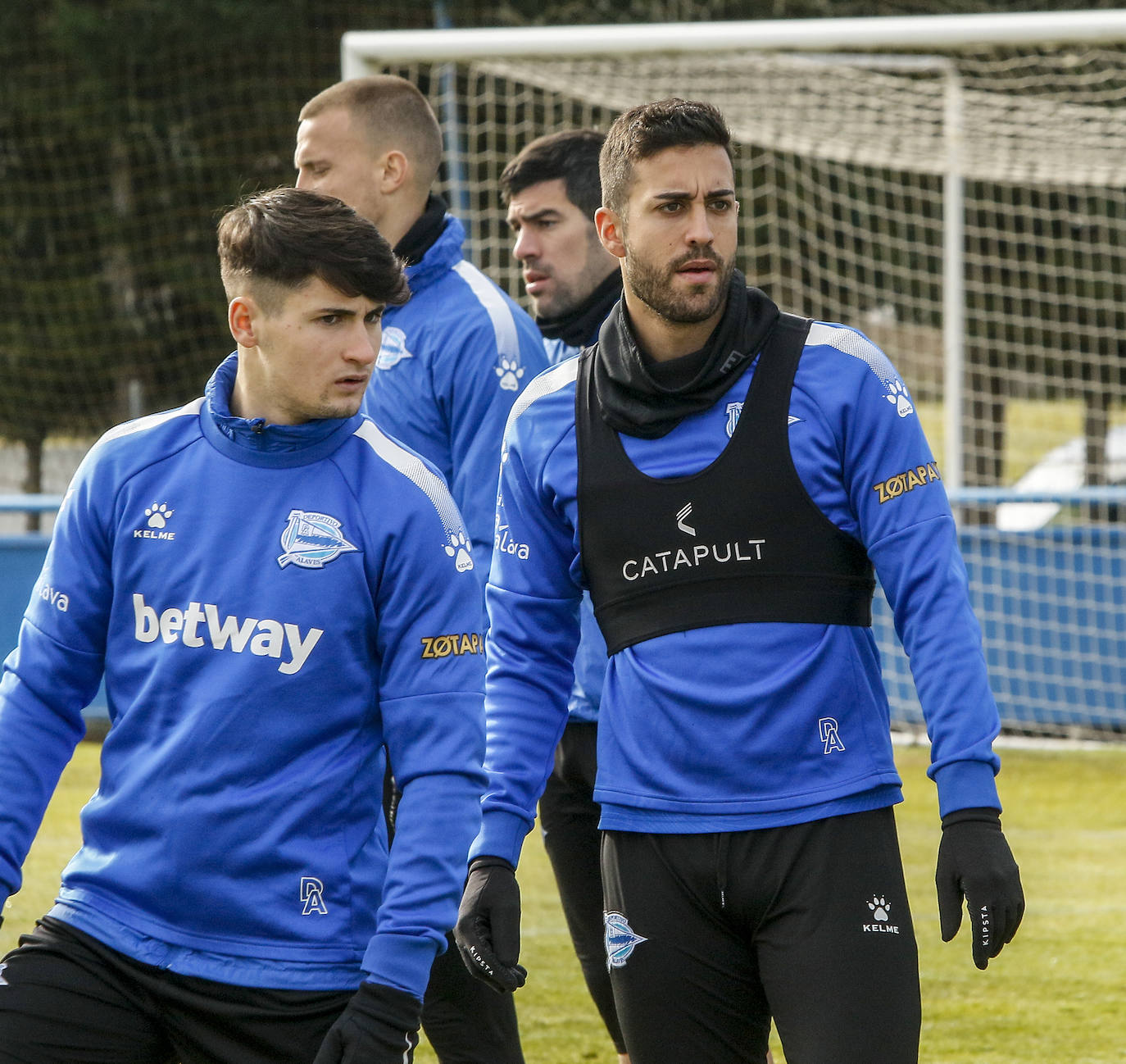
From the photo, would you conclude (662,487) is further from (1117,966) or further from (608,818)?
(1117,966)

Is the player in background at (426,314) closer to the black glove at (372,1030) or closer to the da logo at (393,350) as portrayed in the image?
the da logo at (393,350)

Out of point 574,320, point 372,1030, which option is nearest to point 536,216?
point 574,320

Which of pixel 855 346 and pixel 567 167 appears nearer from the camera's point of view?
pixel 855 346

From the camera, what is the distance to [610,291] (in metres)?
4.10

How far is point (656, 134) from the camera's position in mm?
2867

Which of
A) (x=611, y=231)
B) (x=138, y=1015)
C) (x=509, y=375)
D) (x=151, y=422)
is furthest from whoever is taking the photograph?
(x=509, y=375)

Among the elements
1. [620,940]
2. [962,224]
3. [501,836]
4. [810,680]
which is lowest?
[962,224]

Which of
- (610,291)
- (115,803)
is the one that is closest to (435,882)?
(115,803)

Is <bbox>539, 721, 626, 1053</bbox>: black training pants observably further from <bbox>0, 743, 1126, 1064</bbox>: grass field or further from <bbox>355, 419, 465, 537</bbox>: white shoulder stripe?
<bbox>355, 419, 465, 537</bbox>: white shoulder stripe

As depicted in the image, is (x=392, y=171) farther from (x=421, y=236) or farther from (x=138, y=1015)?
(x=138, y=1015)

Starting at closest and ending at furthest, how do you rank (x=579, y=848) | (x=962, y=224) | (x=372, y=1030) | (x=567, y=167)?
(x=372, y=1030) < (x=579, y=848) < (x=567, y=167) < (x=962, y=224)

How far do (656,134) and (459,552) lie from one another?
33.1 inches

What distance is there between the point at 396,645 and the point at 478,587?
191 mm

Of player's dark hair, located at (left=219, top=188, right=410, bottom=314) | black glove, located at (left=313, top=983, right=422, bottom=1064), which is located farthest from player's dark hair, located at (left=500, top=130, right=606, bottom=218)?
black glove, located at (left=313, top=983, right=422, bottom=1064)
